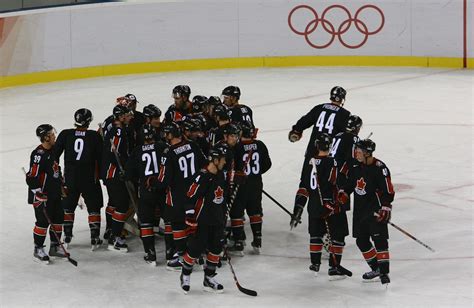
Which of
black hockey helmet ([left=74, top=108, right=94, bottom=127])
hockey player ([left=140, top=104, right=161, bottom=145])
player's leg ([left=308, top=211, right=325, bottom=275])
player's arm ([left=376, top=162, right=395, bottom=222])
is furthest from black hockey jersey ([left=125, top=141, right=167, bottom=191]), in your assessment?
player's arm ([left=376, top=162, right=395, bottom=222])

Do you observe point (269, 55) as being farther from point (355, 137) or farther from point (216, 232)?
point (216, 232)

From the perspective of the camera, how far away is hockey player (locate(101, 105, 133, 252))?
10500 mm

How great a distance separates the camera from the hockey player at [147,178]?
10000mm

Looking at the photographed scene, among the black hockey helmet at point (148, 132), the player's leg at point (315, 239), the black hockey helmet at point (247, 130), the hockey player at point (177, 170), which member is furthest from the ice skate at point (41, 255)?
the player's leg at point (315, 239)

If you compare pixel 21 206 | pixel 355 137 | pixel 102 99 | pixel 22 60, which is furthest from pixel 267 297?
pixel 22 60

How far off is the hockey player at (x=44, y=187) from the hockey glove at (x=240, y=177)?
1819 mm

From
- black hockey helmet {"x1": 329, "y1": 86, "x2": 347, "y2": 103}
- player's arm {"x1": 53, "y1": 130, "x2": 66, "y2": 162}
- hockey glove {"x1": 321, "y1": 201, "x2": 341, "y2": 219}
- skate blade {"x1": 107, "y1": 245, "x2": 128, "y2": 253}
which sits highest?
black hockey helmet {"x1": 329, "y1": 86, "x2": 347, "y2": 103}

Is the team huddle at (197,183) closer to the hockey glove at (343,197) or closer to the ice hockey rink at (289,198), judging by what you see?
the hockey glove at (343,197)

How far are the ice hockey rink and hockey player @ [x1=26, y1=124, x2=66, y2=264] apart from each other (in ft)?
1.15

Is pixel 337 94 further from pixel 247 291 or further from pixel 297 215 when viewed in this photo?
pixel 247 291

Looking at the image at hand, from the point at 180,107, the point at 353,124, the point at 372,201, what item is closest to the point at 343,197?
the point at 372,201

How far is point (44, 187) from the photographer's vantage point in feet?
→ 33.3

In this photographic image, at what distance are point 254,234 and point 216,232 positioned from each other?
134 centimetres

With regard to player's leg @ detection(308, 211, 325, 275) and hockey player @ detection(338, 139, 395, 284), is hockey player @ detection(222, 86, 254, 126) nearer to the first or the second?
player's leg @ detection(308, 211, 325, 275)
